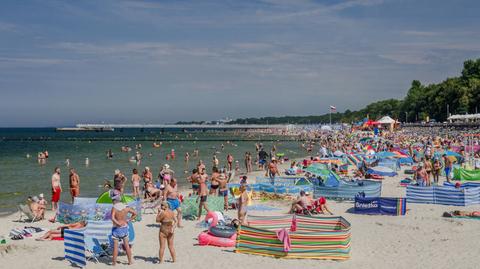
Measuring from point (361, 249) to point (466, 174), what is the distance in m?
13.8

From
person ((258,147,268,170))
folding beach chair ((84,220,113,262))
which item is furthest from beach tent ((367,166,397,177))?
folding beach chair ((84,220,113,262))

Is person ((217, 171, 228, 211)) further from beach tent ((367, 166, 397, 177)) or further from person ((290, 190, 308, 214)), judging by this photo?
beach tent ((367, 166, 397, 177))

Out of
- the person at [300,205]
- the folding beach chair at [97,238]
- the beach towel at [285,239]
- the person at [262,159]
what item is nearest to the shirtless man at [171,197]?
the folding beach chair at [97,238]

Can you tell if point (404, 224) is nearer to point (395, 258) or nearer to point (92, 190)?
point (395, 258)

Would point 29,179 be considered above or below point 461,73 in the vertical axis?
below

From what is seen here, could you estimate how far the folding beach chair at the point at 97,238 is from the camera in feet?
35.1

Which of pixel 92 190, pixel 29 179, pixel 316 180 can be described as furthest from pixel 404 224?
pixel 29 179

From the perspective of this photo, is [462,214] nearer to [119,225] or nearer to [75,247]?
[119,225]

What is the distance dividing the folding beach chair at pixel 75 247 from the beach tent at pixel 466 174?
59.1ft

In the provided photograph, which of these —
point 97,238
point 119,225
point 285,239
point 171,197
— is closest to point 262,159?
point 171,197

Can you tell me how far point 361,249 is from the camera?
37.4 ft

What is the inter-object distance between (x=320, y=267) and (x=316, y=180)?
1051cm

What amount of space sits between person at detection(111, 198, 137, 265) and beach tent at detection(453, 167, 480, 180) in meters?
17.5

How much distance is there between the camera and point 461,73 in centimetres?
10475
